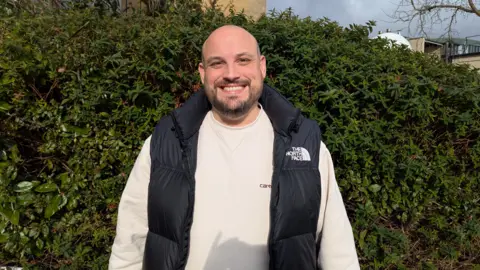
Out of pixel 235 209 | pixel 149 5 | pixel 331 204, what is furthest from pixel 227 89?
pixel 149 5

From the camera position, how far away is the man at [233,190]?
200cm

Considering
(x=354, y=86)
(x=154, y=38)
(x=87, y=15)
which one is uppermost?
(x=87, y=15)

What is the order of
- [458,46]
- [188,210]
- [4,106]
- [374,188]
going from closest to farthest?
[188,210] < [4,106] < [374,188] < [458,46]

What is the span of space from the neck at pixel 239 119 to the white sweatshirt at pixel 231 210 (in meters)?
0.03

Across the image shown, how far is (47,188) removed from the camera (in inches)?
115

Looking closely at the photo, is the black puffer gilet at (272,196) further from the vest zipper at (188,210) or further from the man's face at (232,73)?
the man's face at (232,73)

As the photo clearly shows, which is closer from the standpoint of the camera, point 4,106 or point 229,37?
point 229,37

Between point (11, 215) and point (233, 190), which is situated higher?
point (233, 190)

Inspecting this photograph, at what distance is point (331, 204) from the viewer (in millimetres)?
2131

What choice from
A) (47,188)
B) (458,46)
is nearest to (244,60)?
(47,188)

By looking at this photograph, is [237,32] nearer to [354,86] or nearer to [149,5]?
[354,86]

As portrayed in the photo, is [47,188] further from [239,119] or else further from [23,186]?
[239,119]

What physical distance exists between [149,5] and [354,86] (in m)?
Answer: 2.70

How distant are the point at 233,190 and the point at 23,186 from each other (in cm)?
176
